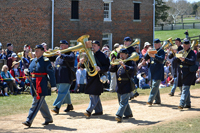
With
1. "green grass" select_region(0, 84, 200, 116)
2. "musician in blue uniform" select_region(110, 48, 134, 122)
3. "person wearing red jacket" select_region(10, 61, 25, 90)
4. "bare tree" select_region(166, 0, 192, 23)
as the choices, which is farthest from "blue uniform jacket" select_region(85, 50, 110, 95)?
"bare tree" select_region(166, 0, 192, 23)

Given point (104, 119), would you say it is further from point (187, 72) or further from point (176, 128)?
point (187, 72)

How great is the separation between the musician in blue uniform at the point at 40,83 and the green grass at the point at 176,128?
7.92 feet

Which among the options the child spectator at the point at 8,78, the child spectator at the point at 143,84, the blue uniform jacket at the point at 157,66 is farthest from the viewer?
the child spectator at the point at 143,84

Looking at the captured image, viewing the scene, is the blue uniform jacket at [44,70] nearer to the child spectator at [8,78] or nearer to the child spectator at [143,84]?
the child spectator at [8,78]

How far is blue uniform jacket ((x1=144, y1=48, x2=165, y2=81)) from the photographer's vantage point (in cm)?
1165

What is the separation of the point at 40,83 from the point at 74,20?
1803cm

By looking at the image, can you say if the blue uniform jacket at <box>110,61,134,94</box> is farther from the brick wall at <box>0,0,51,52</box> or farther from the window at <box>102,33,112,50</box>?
the window at <box>102,33,112,50</box>

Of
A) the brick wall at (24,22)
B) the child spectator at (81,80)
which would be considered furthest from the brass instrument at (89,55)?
the brick wall at (24,22)

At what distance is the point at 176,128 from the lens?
8.53m

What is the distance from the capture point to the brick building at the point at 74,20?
23.1 m

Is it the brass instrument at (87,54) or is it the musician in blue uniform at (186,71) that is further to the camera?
the musician in blue uniform at (186,71)

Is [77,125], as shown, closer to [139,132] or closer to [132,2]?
[139,132]

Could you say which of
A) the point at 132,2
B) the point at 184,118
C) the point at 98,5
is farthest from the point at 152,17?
the point at 184,118

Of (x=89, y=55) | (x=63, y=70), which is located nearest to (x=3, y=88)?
(x=63, y=70)
